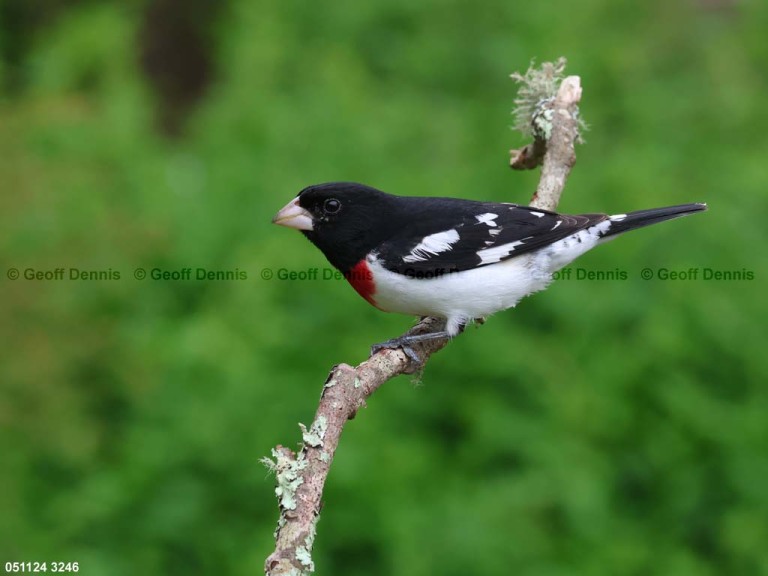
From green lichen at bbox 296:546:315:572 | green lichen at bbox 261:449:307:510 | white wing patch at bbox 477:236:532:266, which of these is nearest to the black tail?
white wing patch at bbox 477:236:532:266

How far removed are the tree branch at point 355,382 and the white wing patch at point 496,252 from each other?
296 mm

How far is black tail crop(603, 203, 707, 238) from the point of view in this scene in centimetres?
396

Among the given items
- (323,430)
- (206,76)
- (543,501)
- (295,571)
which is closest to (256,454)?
(543,501)

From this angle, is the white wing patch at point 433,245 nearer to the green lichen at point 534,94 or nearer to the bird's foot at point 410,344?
the bird's foot at point 410,344

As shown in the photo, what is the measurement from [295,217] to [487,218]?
0.79 m

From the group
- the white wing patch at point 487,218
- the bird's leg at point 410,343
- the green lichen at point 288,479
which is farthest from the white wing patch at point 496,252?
the green lichen at point 288,479

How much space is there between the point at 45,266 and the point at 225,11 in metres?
4.90

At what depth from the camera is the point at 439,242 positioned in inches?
154

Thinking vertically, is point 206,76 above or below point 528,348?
above

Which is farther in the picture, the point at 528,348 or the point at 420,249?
the point at 528,348

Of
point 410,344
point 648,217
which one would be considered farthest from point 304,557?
point 648,217

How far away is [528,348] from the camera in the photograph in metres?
5.33

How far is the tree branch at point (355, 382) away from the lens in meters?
2.43

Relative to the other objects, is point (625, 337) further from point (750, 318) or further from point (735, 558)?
point (735, 558)
